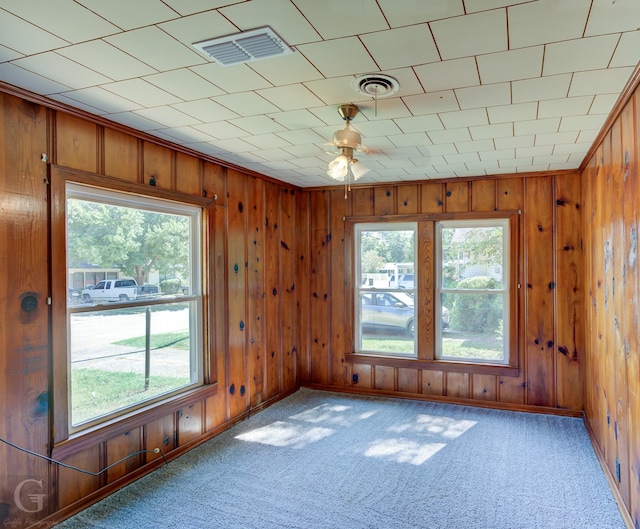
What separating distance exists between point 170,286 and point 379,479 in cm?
211

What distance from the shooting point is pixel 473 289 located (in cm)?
461

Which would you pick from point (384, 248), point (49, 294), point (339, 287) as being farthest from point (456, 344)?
point (49, 294)

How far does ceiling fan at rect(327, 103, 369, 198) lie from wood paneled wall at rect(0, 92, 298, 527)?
4.64 feet

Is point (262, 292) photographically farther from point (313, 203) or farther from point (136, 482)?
point (136, 482)

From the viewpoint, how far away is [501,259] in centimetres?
451

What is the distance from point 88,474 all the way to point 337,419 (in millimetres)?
2192

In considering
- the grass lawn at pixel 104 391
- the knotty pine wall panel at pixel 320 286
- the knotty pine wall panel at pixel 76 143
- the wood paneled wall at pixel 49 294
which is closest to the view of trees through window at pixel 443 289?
the knotty pine wall panel at pixel 320 286

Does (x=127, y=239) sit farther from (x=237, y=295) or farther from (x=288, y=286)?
(x=288, y=286)

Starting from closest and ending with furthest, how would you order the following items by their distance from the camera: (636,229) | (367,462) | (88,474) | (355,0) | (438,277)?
(355,0) → (636,229) → (88,474) → (367,462) → (438,277)

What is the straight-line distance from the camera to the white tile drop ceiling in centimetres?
155

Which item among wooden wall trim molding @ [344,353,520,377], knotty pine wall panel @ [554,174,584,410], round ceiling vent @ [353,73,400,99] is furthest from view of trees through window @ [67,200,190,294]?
knotty pine wall panel @ [554,174,584,410]

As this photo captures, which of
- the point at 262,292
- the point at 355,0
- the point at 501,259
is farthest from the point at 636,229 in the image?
the point at 262,292

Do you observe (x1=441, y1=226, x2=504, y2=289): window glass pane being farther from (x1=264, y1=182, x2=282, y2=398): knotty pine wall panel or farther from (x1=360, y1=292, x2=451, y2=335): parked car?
(x1=264, y1=182, x2=282, y2=398): knotty pine wall panel

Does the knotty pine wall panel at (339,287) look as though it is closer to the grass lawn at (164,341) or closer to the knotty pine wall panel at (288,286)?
the knotty pine wall panel at (288,286)
